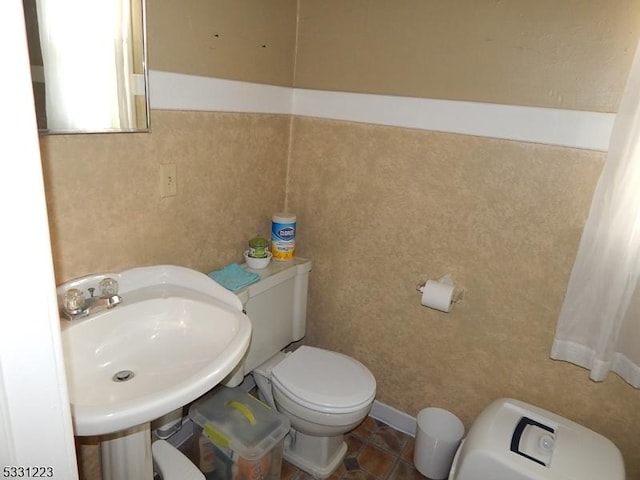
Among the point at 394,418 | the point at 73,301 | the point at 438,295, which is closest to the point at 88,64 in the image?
the point at 73,301

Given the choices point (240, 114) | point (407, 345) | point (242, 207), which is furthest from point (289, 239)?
point (407, 345)

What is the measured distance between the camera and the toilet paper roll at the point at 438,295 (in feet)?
5.16

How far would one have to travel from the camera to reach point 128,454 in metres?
1.13

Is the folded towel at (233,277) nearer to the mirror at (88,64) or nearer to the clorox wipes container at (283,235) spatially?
the clorox wipes container at (283,235)

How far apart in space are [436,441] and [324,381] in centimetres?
52

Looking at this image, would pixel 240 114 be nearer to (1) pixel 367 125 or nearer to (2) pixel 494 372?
(1) pixel 367 125

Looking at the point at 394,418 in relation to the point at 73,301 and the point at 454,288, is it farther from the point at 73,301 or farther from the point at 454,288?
the point at 73,301

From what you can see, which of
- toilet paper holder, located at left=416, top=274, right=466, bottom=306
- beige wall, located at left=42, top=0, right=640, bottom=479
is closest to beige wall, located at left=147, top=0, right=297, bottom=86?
beige wall, located at left=42, top=0, right=640, bottom=479

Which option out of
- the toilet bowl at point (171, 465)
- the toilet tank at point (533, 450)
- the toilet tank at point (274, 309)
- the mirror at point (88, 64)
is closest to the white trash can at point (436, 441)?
the toilet tank at point (533, 450)

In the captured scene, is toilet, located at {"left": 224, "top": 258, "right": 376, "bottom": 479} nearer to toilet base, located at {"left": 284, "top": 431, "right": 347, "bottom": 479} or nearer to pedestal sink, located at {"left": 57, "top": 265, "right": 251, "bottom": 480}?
toilet base, located at {"left": 284, "top": 431, "right": 347, "bottom": 479}

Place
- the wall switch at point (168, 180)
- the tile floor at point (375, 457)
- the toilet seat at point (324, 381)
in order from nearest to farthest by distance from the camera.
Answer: the wall switch at point (168, 180) → the toilet seat at point (324, 381) → the tile floor at point (375, 457)

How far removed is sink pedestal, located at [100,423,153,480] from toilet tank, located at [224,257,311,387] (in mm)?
468

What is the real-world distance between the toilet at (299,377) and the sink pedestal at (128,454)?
47 cm

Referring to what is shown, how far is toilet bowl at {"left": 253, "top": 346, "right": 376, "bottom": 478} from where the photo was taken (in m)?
1.51
